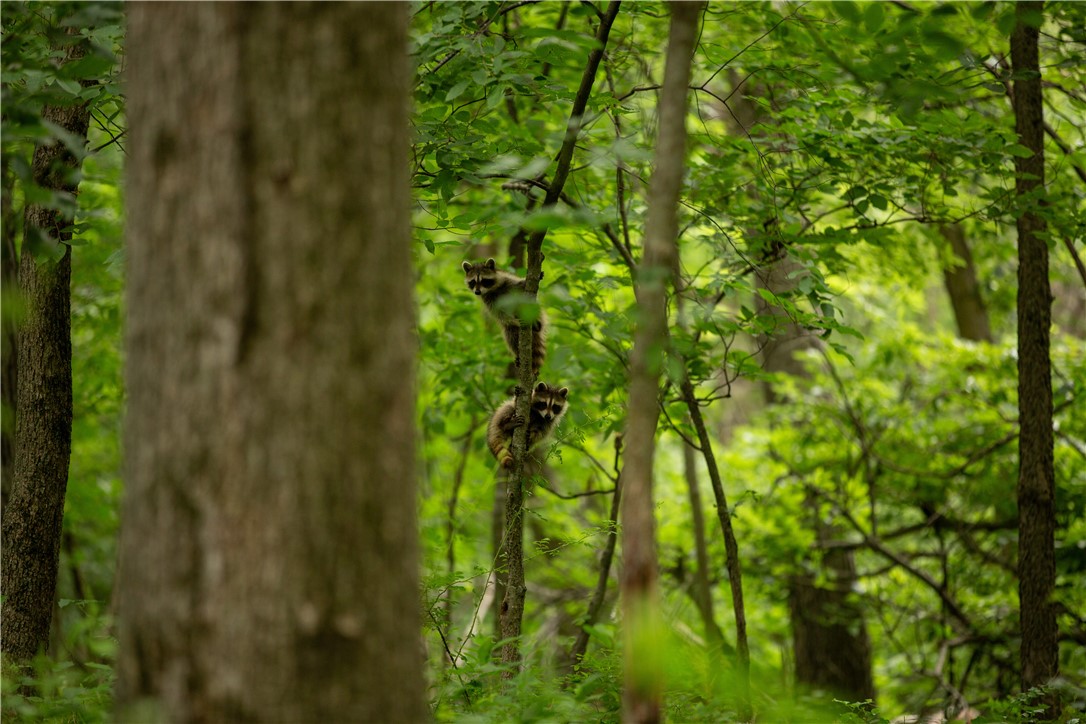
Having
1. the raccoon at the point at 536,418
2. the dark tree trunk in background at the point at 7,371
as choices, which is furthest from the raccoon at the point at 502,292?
the dark tree trunk in background at the point at 7,371

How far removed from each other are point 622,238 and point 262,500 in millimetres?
4834

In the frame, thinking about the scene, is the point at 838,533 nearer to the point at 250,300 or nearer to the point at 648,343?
the point at 648,343

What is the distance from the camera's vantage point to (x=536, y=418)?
651 centimetres

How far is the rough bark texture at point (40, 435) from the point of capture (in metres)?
4.45

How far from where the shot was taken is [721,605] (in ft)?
42.0

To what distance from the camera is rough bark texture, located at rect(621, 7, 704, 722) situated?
7.61 ft

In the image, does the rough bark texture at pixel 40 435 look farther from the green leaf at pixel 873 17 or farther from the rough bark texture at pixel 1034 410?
the rough bark texture at pixel 1034 410

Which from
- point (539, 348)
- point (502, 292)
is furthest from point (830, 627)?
point (502, 292)

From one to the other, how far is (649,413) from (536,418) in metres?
3.99

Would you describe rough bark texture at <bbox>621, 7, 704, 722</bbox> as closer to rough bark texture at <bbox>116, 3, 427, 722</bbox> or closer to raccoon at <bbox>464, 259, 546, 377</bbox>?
rough bark texture at <bbox>116, 3, 427, 722</bbox>

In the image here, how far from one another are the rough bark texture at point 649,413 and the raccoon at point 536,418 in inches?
124

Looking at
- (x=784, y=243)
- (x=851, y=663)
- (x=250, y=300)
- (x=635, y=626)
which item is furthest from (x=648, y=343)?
(x=851, y=663)

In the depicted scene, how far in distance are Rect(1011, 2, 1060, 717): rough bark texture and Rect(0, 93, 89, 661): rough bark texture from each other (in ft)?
18.4

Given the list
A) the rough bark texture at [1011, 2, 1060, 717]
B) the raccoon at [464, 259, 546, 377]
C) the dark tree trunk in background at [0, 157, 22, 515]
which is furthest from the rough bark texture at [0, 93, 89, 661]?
the rough bark texture at [1011, 2, 1060, 717]
